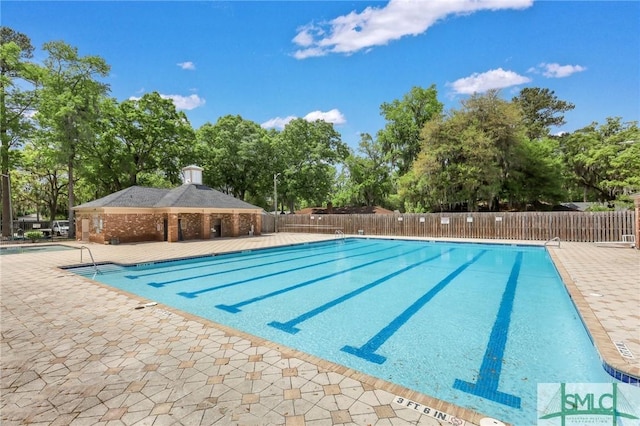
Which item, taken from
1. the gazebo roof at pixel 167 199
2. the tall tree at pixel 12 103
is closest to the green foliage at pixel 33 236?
the tall tree at pixel 12 103

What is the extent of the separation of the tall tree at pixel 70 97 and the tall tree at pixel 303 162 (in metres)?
15.6

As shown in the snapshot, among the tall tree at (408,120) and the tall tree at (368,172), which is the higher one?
the tall tree at (408,120)

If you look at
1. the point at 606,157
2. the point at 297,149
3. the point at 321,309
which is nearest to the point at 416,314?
the point at 321,309

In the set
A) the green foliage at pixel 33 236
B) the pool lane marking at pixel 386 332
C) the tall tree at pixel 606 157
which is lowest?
the pool lane marking at pixel 386 332

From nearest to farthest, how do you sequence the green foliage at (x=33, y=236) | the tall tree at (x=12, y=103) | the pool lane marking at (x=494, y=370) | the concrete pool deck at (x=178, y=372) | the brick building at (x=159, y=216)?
the concrete pool deck at (x=178, y=372)
the pool lane marking at (x=494, y=370)
the brick building at (x=159, y=216)
the green foliage at (x=33, y=236)
the tall tree at (x=12, y=103)

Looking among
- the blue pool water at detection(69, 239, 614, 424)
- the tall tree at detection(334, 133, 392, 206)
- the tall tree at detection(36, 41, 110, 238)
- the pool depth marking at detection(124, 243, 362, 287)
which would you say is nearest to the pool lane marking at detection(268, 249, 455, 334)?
the blue pool water at detection(69, 239, 614, 424)

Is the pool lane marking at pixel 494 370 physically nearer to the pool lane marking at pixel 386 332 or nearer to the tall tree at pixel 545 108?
the pool lane marking at pixel 386 332

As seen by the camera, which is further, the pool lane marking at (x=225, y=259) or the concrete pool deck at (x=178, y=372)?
the pool lane marking at (x=225, y=259)

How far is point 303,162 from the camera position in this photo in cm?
3297

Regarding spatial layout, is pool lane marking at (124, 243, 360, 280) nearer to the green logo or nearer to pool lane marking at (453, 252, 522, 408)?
pool lane marking at (453, 252, 522, 408)

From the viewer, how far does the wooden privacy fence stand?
15242mm

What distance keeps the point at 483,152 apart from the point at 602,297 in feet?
52.6

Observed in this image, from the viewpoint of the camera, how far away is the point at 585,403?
2.92m

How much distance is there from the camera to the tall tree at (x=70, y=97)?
66.7 ft
